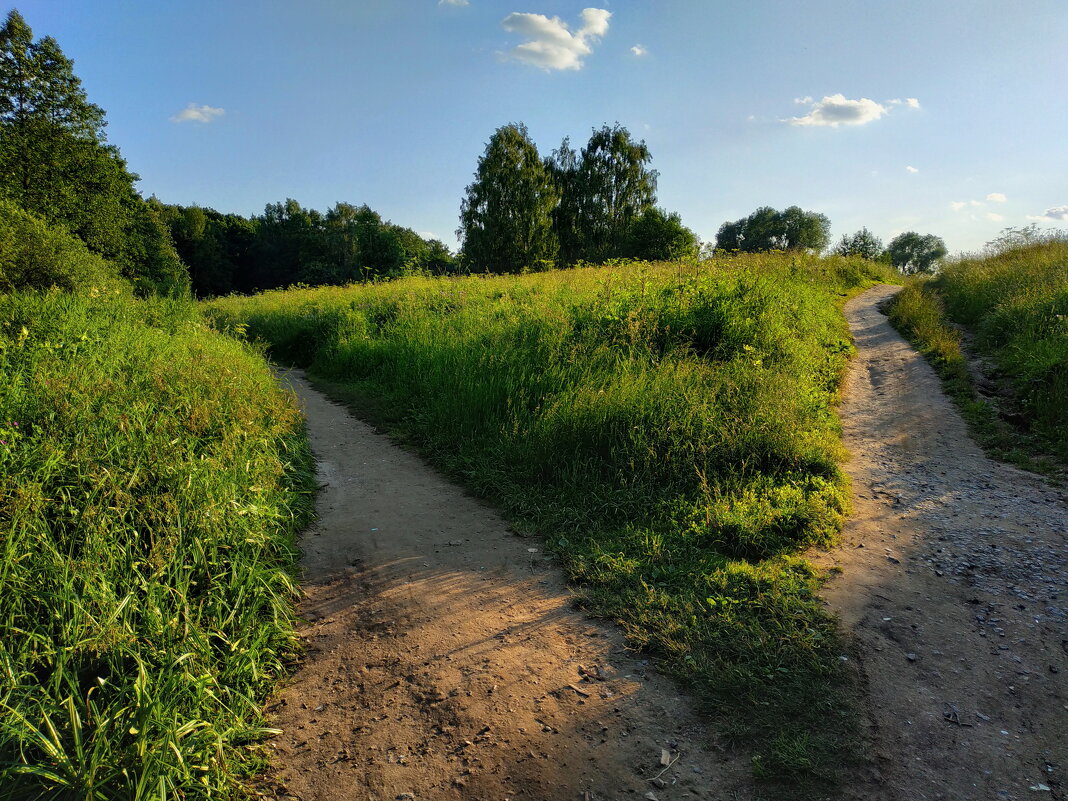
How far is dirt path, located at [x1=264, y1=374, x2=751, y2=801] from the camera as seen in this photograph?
2342mm

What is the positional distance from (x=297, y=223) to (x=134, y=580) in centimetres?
6600

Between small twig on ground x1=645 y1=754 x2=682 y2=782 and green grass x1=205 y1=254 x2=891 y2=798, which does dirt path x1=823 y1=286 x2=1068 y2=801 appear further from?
small twig on ground x1=645 y1=754 x2=682 y2=782

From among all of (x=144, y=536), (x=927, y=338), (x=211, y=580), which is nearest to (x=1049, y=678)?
(x=211, y=580)

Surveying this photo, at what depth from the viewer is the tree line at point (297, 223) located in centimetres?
2231

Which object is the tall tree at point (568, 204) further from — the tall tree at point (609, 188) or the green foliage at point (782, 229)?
the green foliage at point (782, 229)

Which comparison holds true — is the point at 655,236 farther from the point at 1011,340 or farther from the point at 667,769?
the point at 667,769

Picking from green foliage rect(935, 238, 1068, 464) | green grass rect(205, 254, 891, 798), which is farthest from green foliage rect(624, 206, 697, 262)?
green grass rect(205, 254, 891, 798)

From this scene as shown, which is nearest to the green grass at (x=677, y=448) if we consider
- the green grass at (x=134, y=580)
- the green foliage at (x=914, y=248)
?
the green grass at (x=134, y=580)

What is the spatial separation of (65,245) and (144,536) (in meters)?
10.4

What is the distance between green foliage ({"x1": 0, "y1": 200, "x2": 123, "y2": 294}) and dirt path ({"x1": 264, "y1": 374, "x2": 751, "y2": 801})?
8585 mm

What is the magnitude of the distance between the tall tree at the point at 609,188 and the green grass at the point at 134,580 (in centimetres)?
4021

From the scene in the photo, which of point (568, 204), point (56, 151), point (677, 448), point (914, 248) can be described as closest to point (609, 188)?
point (568, 204)

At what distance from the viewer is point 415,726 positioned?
8.60ft

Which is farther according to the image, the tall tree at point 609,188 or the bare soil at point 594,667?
the tall tree at point 609,188
